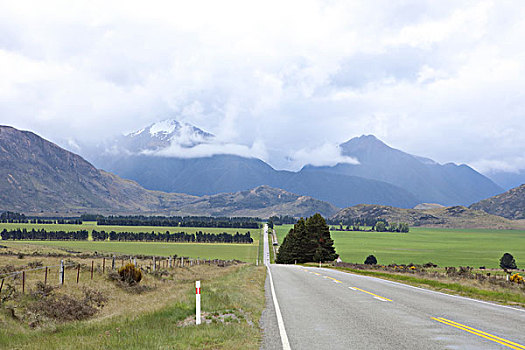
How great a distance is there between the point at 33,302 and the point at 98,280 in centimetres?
880

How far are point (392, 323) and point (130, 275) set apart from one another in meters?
19.9

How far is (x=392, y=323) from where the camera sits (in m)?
12.6

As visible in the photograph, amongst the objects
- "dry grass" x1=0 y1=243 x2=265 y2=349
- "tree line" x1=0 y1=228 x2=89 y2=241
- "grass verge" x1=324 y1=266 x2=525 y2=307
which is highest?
"dry grass" x1=0 y1=243 x2=265 y2=349

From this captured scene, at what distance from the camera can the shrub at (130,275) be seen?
27984 millimetres

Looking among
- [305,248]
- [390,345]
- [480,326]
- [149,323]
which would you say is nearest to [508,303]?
[480,326]

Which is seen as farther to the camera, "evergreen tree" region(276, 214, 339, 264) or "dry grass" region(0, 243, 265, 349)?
"evergreen tree" region(276, 214, 339, 264)

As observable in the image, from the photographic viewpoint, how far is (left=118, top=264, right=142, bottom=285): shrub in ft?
91.8

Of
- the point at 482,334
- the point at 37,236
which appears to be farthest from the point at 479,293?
the point at 37,236

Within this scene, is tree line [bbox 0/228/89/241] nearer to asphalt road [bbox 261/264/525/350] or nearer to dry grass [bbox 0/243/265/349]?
dry grass [bbox 0/243/265/349]

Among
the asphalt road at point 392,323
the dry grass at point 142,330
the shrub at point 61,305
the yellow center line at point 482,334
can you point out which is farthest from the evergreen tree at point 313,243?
the yellow center line at point 482,334

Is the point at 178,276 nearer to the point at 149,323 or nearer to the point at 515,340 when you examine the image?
the point at 149,323

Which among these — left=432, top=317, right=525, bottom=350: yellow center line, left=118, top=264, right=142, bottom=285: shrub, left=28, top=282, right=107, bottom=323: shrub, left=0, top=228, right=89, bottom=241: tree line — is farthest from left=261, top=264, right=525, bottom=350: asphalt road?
left=0, top=228, right=89, bottom=241: tree line

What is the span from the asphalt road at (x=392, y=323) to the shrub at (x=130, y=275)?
1236 centimetres

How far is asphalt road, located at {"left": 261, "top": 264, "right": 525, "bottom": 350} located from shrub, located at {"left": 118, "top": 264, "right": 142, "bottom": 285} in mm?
12356
